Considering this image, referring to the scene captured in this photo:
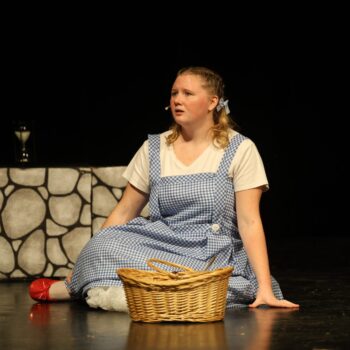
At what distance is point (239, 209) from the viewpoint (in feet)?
12.2

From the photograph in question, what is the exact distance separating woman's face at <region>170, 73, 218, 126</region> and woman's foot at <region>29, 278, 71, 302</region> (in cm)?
73

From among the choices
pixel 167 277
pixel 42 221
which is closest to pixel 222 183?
pixel 167 277

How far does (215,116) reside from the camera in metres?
3.88

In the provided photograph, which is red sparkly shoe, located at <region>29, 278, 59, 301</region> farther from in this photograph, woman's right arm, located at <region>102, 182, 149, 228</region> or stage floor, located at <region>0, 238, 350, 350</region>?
woman's right arm, located at <region>102, 182, 149, 228</region>

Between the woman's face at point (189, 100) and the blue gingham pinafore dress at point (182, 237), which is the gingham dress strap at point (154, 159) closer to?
the blue gingham pinafore dress at point (182, 237)

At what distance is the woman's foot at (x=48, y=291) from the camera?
12.6 ft

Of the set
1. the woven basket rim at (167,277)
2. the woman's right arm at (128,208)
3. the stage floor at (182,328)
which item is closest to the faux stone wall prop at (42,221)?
the stage floor at (182,328)

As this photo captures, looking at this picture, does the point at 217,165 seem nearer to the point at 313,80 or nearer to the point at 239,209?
the point at 239,209

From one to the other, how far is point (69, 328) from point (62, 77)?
125 inches

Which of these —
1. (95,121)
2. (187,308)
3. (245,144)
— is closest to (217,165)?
(245,144)

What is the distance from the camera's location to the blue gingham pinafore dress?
12.0 feet

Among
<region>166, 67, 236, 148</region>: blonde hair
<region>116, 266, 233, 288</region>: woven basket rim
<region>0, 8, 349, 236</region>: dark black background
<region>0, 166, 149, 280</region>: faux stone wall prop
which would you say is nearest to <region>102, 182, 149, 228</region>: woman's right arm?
<region>166, 67, 236, 148</region>: blonde hair

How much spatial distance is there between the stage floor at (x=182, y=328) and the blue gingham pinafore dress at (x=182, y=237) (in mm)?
146

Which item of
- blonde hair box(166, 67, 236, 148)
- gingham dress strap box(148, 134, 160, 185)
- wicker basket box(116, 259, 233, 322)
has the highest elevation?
blonde hair box(166, 67, 236, 148)
